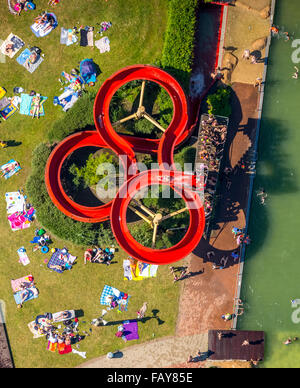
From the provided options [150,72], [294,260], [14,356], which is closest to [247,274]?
[294,260]

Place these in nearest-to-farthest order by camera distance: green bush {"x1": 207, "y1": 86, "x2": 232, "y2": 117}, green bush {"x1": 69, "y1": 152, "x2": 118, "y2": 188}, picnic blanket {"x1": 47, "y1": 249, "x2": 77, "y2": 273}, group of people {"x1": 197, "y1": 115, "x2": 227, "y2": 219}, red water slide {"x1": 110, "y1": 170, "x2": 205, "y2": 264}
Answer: red water slide {"x1": 110, "y1": 170, "x2": 205, "y2": 264}
group of people {"x1": 197, "y1": 115, "x2": 227, "y2": 219}
green bush {"x1": 207, "y1": 86, "x2": 232, "y2": 117}
green bush {"x1": 69, "y1": 152, "x2": 118, "y2": 188}
picnic blanket {"x1": 47, "y1": 249, "x2": 77, "y2": 273}

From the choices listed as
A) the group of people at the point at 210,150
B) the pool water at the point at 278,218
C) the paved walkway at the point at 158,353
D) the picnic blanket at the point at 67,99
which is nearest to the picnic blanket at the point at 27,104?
the picnic blanket at the point at 67,99

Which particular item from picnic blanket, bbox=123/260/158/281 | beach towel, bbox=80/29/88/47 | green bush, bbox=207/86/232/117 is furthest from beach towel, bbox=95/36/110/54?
picnic blanket, bbox=123/260/158/281

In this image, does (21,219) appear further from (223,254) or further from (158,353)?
(223,254)

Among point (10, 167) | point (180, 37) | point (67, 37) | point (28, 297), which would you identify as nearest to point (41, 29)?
point (67, 37)

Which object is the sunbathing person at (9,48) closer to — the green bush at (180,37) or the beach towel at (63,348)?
the green bush at (180,37)

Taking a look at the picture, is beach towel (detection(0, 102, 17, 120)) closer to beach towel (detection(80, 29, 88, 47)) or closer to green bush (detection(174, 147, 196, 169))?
beach towel (detection(80, 29, 88, 47))
